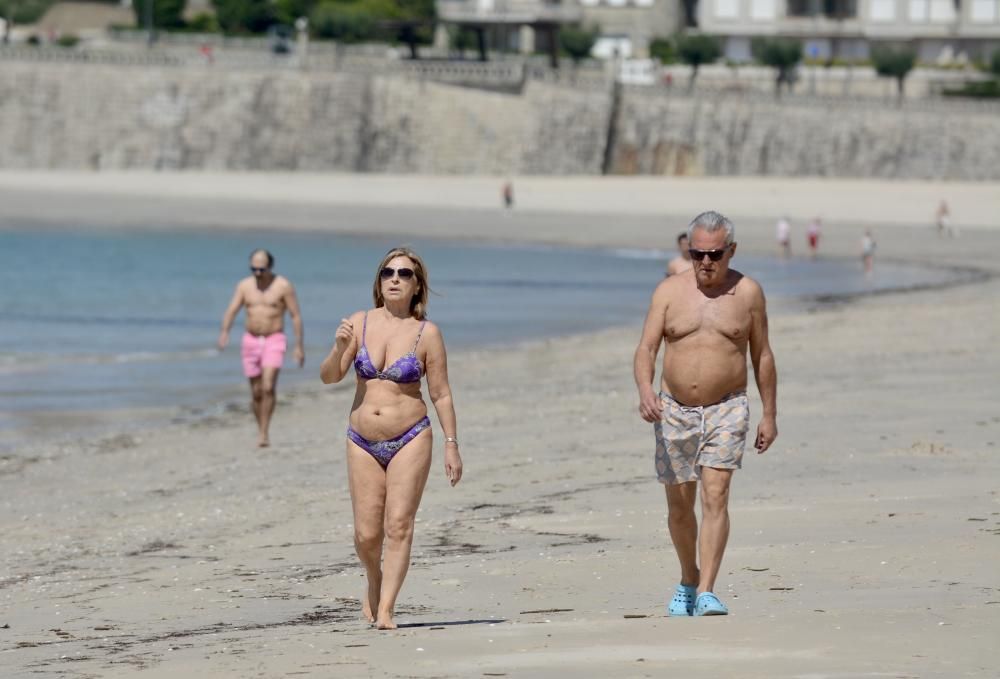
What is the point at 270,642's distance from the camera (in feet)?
22.9

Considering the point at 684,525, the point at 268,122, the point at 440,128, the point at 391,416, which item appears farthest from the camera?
the point at 268,122

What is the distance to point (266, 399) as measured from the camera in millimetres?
14484

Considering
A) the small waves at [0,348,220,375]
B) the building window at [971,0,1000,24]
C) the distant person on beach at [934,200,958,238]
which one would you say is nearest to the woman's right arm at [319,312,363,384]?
the small waves at [0,348,220,375]

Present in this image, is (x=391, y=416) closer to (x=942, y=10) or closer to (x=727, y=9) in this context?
(x=942, y=10)

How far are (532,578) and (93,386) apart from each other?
1308 centimetres

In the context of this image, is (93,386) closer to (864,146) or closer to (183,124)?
(864,146)

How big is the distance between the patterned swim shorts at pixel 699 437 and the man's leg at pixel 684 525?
64 millimetres

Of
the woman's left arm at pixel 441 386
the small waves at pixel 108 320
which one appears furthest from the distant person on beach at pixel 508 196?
the woman's left arm at pixel 441 386

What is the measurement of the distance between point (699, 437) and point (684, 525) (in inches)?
15.8

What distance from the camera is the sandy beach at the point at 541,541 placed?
21.6ft

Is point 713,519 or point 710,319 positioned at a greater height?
point 710,319

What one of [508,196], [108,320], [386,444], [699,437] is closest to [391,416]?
[386,444]

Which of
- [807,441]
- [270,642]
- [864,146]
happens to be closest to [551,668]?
[270,642]

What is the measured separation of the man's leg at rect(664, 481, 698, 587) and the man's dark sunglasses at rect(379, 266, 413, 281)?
4.65ft
